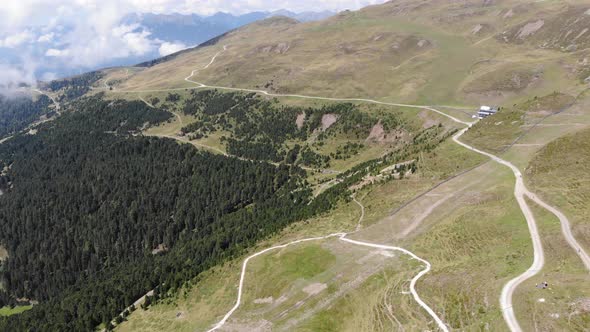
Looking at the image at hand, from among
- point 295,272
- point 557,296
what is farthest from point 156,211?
point 557,296

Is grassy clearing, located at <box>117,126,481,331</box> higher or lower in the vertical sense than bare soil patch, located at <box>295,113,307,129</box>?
lower

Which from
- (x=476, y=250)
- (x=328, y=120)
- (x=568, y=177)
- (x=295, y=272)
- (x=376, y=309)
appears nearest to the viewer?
(x=376, y=309)

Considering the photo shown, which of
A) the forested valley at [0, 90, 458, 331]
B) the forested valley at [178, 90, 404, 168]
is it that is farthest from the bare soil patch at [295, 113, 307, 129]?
the forested valley at [0, 90, 458, 331]

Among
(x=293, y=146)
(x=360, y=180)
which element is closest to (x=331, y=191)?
(x=360, y=180)

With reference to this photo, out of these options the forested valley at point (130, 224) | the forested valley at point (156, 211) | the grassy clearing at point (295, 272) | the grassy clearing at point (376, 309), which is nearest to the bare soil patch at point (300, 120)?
the forested valley at point (156, 211)

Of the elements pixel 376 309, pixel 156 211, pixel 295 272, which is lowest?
pixel 156 211

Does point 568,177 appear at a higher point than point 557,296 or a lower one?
higher

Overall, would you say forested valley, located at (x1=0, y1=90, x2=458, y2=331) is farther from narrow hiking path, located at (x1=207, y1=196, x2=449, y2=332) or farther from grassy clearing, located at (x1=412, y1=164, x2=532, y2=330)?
grassy clearing, located at (x1=412, y1=164, x2=532, y2=330)

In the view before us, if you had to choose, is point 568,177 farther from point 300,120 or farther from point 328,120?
point 300,120

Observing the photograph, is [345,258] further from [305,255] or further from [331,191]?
[331,191]

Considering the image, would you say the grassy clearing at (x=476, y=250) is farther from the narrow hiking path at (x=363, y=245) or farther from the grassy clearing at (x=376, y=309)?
the grassy clearing at (x=376, y=309)

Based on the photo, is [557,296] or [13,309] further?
[13,309]
